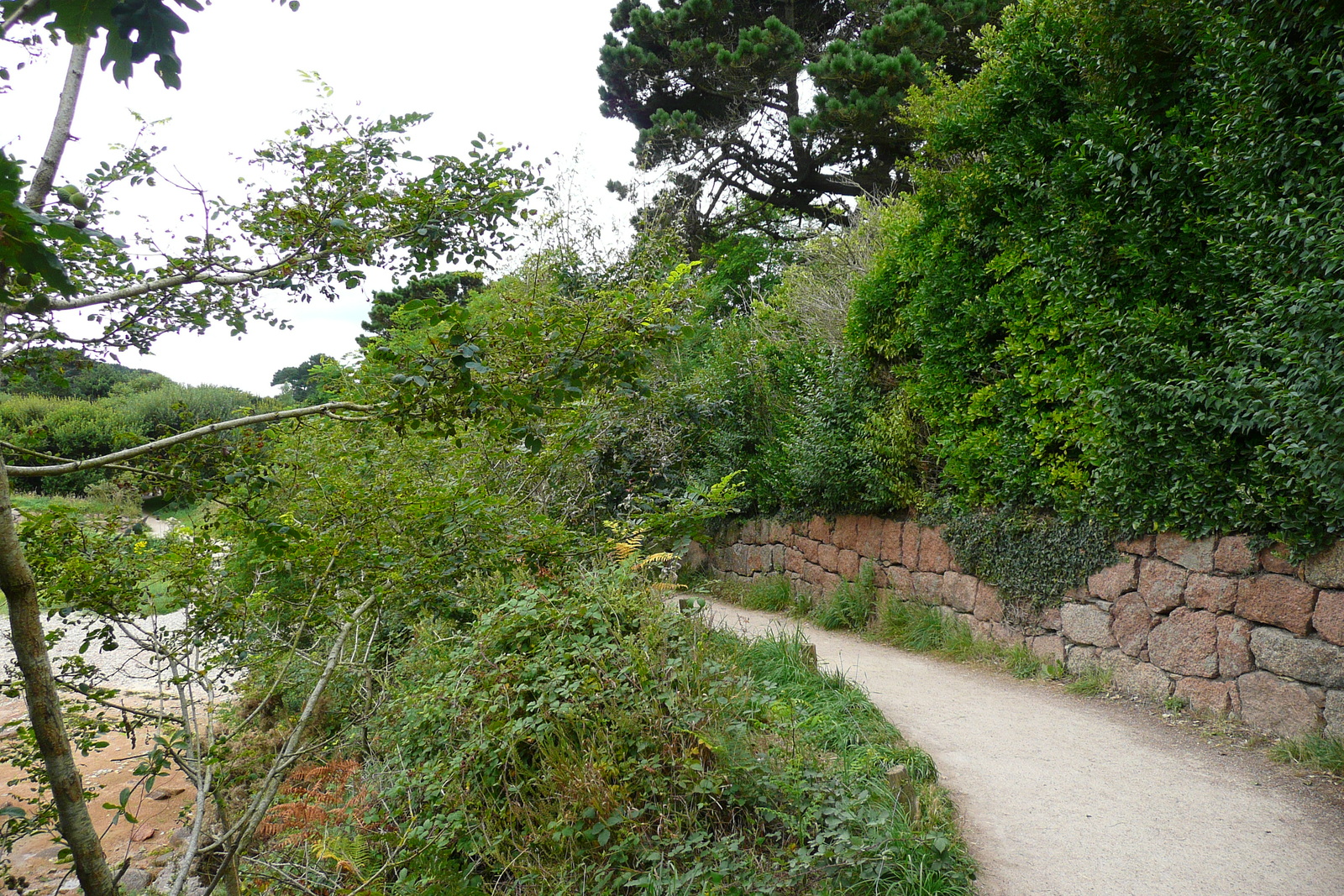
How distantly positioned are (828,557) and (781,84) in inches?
363

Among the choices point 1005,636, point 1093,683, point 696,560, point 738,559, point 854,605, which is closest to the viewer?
point 1093,683

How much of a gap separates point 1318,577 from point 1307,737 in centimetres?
83

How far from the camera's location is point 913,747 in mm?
3900

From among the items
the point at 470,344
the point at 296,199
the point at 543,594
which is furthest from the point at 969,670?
the point at 296,199

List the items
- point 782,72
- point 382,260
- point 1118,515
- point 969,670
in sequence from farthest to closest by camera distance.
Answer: point 782,72, point 969,670, point 1118,515, point 382,260

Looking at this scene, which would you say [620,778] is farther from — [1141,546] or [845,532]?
[845,532]

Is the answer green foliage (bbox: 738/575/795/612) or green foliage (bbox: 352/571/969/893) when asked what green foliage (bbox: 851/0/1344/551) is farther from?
green foliage (bbox: 738/575/795/612)

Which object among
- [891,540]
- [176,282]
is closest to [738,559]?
[891,540]

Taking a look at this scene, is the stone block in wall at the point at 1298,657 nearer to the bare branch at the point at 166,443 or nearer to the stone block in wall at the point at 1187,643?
the stone block in wall at the point at 1187,643

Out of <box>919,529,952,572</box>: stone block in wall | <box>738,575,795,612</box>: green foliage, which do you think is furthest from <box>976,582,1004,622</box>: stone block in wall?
<box>738,575,795,612</box>: green foliage

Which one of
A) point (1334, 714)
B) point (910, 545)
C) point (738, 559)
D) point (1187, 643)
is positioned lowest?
point (738, 559)

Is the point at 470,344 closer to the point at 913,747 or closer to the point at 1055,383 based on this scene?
the point at 913,747

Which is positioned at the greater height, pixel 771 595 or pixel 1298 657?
pixel 1298 657

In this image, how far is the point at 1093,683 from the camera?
5.15m
